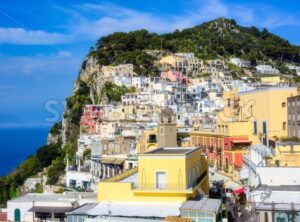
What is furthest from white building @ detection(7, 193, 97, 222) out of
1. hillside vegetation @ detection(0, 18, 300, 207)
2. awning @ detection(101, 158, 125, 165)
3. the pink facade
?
hillside vegetation @ detection(0, 18, 300, 207)

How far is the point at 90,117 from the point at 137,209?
42.4 metres

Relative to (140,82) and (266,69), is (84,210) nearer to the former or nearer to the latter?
(140,82)

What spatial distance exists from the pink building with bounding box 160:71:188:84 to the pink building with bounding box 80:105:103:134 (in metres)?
14.9

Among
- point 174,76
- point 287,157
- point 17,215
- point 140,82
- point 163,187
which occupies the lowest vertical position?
point 17,215

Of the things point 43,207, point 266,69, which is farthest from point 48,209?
point 266,69

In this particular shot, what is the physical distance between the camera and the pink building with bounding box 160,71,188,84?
69.0m

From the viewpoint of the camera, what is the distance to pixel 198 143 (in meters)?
33.8

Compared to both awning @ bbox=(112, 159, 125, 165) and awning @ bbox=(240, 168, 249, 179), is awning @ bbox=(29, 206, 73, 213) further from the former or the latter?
awning @ bbox=(112, 159, 125, 165)

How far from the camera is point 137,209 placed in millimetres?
15078

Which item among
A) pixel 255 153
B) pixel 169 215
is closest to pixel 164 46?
pixel 255 153

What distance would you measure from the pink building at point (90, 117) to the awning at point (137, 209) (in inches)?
1543

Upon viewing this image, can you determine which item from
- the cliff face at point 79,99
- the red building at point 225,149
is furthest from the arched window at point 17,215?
the cliff face at point 79,99

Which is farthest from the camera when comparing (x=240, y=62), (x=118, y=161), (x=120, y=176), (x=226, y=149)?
(x=240, y=62)

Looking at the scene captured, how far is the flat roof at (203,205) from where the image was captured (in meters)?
14.3
